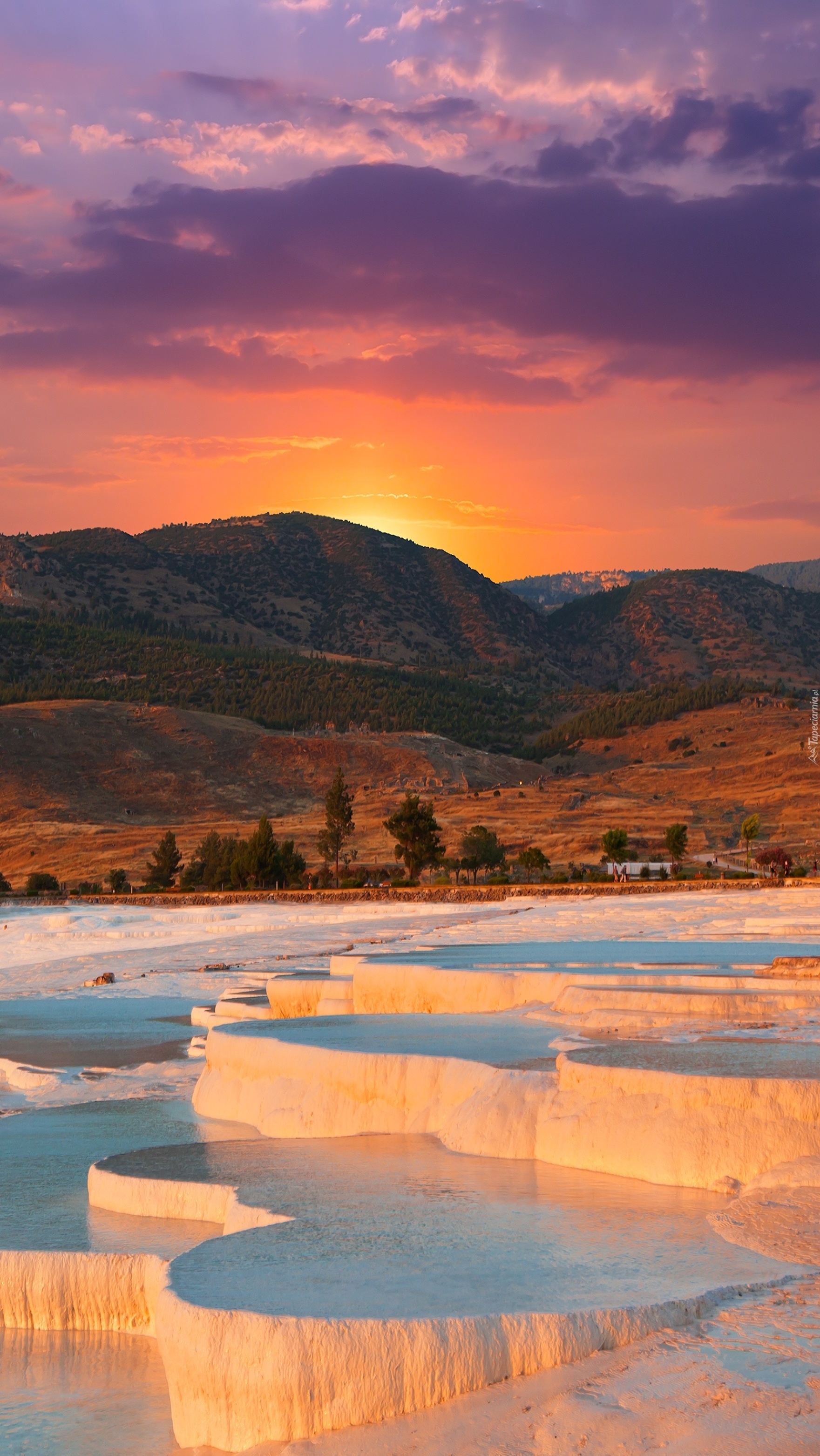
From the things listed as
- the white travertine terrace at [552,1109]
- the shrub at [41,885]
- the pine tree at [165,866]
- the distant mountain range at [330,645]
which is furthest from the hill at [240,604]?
the white travertine terrace at [552,1109]

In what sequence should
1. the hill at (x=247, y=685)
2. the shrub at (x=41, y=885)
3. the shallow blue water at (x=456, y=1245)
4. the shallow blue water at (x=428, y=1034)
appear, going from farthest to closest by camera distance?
the hill at (x=247, y=685), the shrub at (x=41, y=885), the shallow blue water at (x=428, y=1034), the shallow blue water at (x=456, y=1245)

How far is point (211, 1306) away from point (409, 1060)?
5.11 m

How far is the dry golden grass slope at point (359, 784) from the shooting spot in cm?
7350

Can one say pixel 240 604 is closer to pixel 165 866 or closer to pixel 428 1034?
pixel 165 866

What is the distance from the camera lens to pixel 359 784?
98.0 meters

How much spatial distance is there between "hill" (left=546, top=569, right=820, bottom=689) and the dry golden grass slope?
61925 mm

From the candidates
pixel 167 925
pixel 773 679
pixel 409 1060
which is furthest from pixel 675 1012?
pixel 773 679

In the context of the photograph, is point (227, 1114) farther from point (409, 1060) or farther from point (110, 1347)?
point (110, 1347)

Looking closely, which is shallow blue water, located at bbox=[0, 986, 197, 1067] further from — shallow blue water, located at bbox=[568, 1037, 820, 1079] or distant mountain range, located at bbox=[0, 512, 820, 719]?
distant mountain range, located at bbox=[0, 512, 820, 719]

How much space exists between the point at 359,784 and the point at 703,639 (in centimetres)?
9757

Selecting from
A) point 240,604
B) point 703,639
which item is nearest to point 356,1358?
point 703,639

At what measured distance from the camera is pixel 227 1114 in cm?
1322

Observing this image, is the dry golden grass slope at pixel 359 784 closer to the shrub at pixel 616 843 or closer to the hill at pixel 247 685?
the hill at pixel 247 685

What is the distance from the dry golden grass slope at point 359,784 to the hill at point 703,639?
61.9 metres
